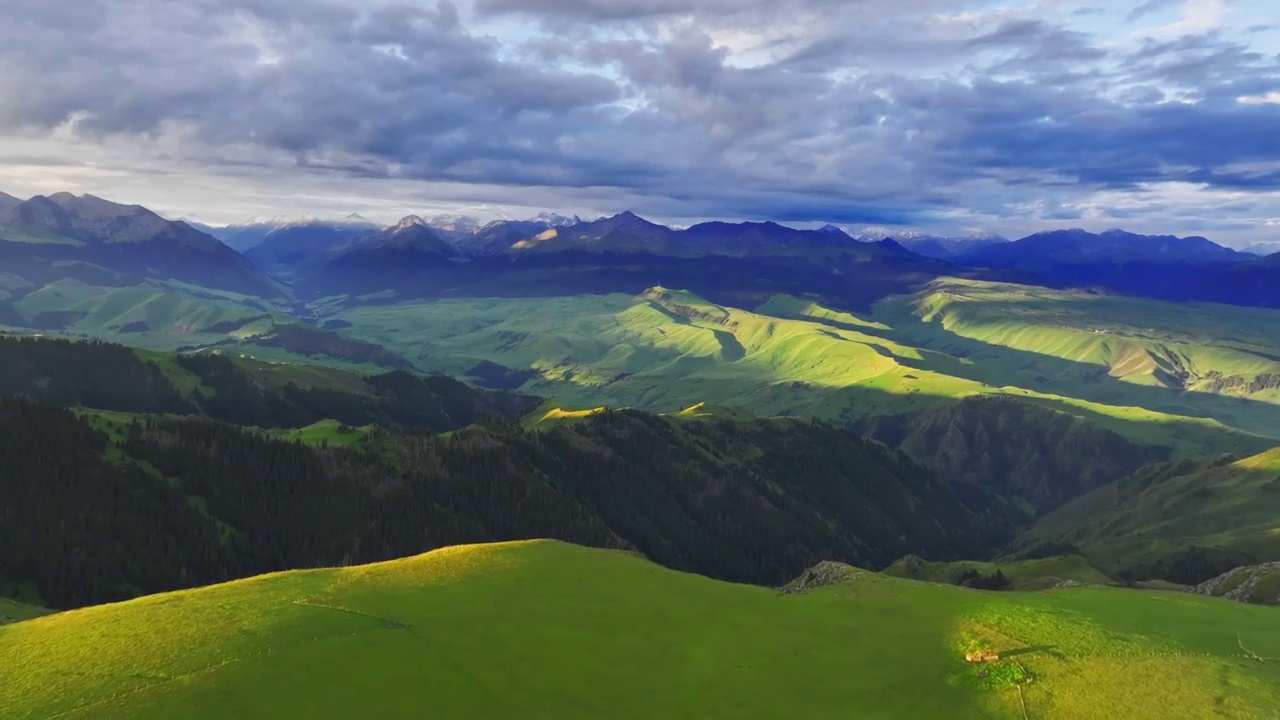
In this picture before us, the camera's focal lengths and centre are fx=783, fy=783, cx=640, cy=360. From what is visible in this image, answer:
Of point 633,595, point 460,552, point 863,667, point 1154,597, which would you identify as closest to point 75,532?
point 460,552

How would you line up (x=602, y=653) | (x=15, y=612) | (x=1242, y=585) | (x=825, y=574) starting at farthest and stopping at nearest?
1. (x=1242, y=585)
2. (x=825, y=574)
3. (x=15, y=612)
4. (x=602, y=653)

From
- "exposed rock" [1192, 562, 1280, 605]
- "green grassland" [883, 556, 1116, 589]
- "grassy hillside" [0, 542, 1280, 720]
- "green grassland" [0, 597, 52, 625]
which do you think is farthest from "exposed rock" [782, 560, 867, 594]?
"green grassland" [0, 597, 52, 625]

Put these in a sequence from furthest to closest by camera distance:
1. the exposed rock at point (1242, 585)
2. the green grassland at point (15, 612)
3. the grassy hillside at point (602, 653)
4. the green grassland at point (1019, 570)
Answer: the green grassland at point (1019, 570) → the exposed rock at point (1242, 585) → the green grassland at point (15, 612) → the grassy hillside at point (602, 653)

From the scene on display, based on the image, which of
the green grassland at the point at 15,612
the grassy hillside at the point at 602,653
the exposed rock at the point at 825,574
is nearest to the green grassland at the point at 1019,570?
the exposed rock at the point at 825,574

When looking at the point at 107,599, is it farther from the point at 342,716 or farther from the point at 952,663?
the point at 952,663

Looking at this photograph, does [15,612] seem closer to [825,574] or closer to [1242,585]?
[825,574]

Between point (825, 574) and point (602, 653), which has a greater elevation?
point (602, 653)

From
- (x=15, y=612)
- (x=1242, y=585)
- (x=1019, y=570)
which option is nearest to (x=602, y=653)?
(x=15, y=612)

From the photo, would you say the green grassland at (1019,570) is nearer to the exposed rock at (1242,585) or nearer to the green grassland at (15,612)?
the exposed rock at (1242,585)

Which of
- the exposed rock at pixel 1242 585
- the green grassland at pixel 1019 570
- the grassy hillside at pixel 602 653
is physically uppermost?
the grassy hillside at pixel 602 653
